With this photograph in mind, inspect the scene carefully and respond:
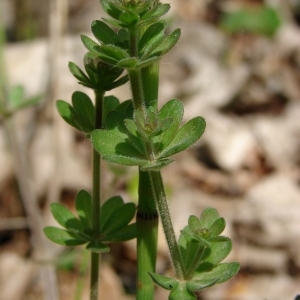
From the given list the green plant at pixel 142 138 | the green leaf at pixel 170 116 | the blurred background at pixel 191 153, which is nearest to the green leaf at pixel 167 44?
the green plant at pixel 142 138

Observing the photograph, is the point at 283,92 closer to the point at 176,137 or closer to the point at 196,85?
the point at 196,85

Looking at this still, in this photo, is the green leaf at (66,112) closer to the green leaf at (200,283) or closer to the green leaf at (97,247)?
the green leaf at (97,247)

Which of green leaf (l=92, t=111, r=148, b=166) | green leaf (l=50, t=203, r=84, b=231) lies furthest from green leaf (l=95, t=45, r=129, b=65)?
green leaf (l=50, t=203, r=84, b=231)

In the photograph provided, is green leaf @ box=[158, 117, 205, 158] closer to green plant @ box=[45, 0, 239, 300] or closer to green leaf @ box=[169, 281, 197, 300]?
Answer: green plant @ box=[45, 0, 239, 300]

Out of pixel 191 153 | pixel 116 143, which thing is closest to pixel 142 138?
pixel 116 143

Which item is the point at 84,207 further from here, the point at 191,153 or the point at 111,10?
the point at 191,153

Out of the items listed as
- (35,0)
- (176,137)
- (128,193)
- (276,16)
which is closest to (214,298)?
(128,193)
